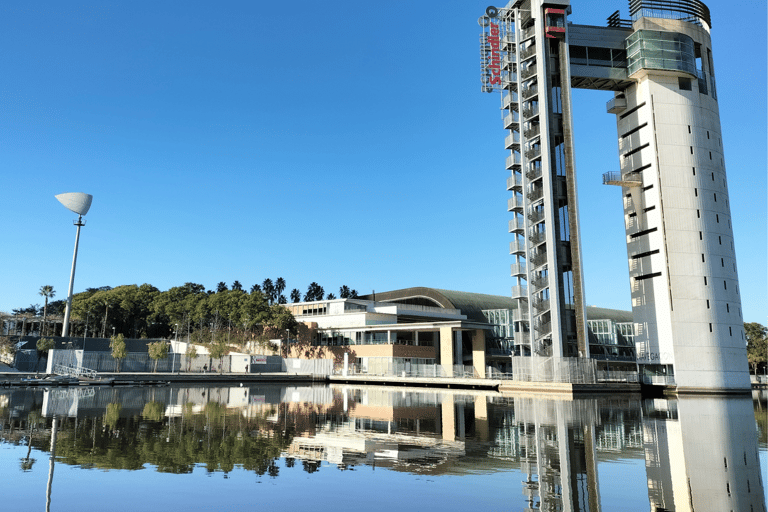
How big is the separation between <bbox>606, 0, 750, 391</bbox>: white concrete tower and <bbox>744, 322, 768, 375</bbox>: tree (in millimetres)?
49831

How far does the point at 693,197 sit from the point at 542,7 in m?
24.8

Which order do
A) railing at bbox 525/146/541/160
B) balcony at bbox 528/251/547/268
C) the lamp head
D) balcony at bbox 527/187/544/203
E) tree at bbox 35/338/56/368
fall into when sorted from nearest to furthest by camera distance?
1. balcony at bbox 528/251/547/268
2. balcony at bbox 527/187/544/203
3. railing at bbox 525/146/541/160
4. tree at bbox 35/338/56/368
5. the lamp head

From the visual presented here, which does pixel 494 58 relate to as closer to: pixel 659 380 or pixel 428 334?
pixel 659 380

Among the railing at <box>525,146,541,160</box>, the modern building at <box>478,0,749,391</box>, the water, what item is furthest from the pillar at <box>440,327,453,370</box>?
the water

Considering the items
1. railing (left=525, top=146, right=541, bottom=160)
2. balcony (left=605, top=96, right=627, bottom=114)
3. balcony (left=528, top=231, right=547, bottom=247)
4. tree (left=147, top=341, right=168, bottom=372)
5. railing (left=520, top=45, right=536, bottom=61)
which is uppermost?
railing (left=520, top=45, right=536, bottom=61)

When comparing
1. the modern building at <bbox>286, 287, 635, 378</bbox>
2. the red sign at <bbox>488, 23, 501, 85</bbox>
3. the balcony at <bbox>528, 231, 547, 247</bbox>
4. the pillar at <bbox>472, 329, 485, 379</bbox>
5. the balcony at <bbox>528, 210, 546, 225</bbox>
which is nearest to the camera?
the balcony at <bbox>528, 231, 547, 247</bbox>

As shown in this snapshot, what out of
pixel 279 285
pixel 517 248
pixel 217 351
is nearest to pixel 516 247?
pixel 517 248

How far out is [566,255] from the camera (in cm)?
5725

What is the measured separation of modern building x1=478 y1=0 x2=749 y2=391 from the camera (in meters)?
55.2

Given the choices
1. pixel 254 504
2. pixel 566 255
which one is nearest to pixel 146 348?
pixel 566 255

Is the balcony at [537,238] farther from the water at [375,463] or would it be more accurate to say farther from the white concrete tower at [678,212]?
the water at [375,463]

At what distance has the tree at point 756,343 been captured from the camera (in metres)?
97.4

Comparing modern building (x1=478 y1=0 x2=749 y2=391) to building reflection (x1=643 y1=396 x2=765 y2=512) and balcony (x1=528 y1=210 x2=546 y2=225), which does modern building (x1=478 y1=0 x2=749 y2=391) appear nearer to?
balcony (x1=528 y1=210 x2=546 y2=225)

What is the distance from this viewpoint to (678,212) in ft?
185
